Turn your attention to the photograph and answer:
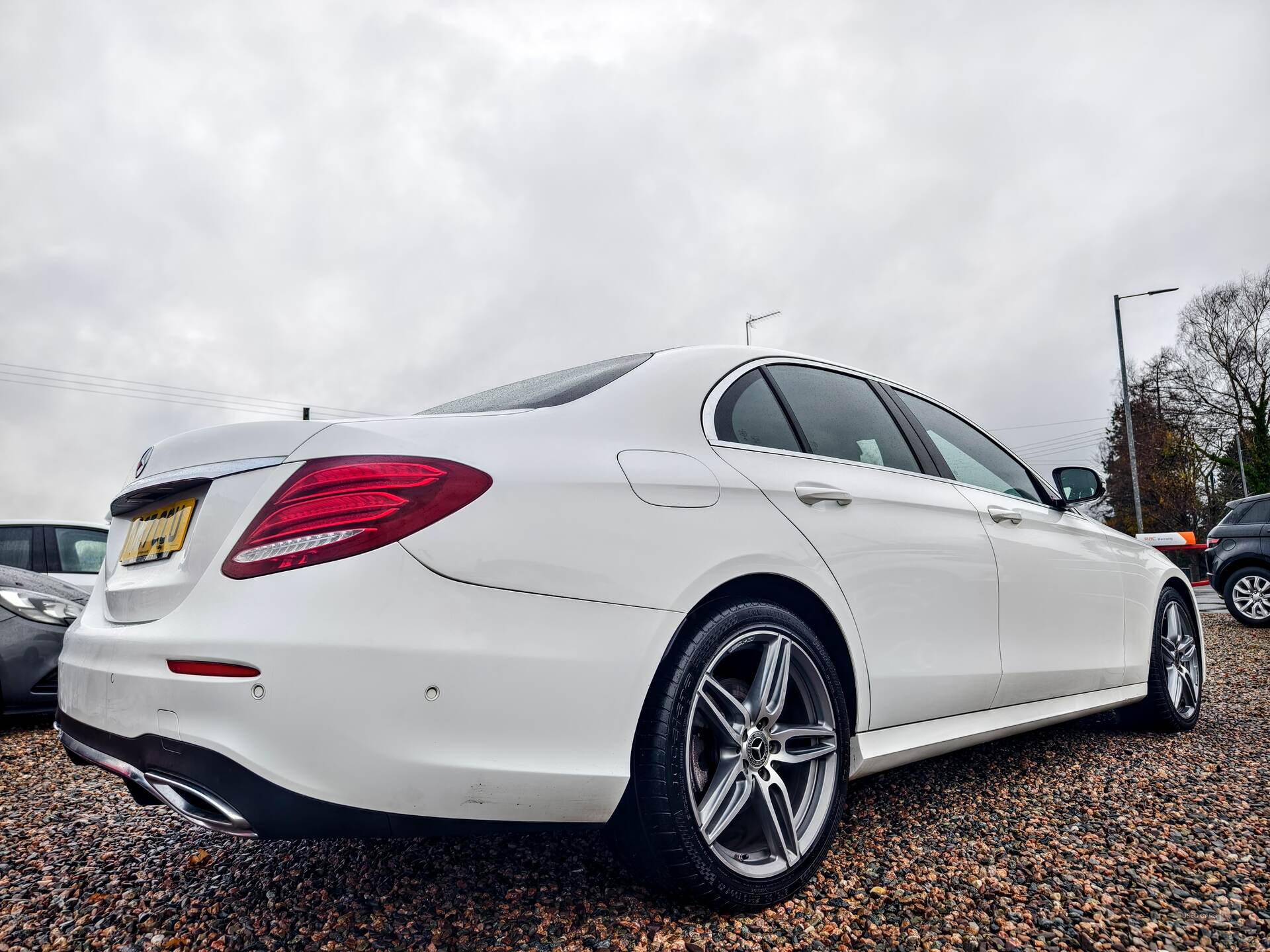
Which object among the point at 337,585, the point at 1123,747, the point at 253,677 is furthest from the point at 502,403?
the point at 1123,747

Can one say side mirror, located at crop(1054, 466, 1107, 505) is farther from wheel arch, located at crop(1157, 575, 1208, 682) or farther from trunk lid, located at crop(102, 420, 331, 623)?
trunk lid, located at crop(102, 420, 331, 623)

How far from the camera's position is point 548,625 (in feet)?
5.48

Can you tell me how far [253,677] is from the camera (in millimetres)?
1480

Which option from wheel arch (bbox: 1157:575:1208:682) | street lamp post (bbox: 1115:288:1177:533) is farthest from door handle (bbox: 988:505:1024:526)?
street lamp post (bbox: 1115:288:1177:533)

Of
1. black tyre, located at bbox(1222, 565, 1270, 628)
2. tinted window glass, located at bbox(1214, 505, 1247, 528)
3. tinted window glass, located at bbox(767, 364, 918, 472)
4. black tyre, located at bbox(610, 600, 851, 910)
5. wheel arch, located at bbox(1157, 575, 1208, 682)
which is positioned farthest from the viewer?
tinted window glass, located at bbox(1214, 505, 1247, 528)

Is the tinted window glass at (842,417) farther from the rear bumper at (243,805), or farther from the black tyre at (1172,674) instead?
Result: the black tyre at (1172,674)

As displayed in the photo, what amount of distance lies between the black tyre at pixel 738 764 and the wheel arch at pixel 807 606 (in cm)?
4

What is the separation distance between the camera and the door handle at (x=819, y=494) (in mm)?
2236

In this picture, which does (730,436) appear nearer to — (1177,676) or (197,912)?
(197,912)

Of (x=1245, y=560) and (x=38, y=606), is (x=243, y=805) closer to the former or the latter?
(x=38, y=606)

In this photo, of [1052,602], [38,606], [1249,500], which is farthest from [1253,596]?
[38,606]

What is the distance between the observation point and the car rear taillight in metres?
1.57

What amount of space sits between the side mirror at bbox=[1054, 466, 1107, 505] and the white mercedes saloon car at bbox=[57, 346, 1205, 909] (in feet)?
4.82

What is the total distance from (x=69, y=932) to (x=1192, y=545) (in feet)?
44.6
